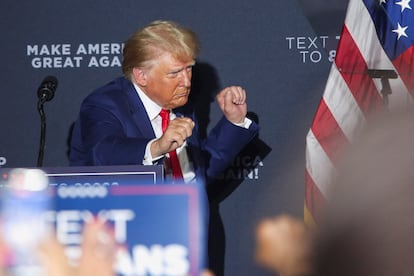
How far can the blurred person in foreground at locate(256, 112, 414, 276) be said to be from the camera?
109 inches

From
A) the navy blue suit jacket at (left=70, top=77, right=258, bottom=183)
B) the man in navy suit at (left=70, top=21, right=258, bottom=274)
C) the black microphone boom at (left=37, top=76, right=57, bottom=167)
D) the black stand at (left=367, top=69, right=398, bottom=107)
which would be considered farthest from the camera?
the black microphone boom at (left=37, top=76, right=57, bottom=167)

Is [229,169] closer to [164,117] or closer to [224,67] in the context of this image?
[224,67]

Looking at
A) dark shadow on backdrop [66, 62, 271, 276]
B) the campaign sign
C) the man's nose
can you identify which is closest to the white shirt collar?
Answer: the man's nose

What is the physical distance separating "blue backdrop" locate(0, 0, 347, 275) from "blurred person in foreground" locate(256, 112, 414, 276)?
485 millimetres

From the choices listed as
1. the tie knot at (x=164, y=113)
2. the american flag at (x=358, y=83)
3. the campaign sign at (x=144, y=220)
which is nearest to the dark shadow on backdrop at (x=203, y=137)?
the american flag at (x=358, y=83)

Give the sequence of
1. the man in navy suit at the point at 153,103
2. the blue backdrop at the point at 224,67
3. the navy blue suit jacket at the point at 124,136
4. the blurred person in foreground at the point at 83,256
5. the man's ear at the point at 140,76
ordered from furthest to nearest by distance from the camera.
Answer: the blue backdrop at the point at 224,67 → the man's ear at the point at 140,76 → the man in navy suit at the point at 153,103 → the navy blue suit jacket at the point at 124,136 → the blurred person in foreground at the point at 83,256

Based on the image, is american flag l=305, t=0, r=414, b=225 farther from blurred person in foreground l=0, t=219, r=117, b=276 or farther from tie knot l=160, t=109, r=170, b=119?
blurred person in foreground l=0, t=219, r=117, b=276

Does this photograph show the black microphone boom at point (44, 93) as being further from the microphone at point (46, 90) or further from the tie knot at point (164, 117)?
the tie knot at point (164, 117)

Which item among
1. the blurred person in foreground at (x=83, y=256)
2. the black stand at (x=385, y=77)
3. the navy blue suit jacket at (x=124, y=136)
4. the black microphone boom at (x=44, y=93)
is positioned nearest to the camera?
the blurred person in foreground at (x=83, y=256)

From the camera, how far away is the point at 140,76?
2832 mm

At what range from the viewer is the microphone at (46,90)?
3473 mm

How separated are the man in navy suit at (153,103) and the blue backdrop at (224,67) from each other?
74cm

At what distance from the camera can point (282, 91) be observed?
368 cm

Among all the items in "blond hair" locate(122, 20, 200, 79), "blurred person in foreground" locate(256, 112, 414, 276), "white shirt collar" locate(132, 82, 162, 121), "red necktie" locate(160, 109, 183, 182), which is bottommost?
"blurred person in foreground" locate(256, 112, 414, 276)
